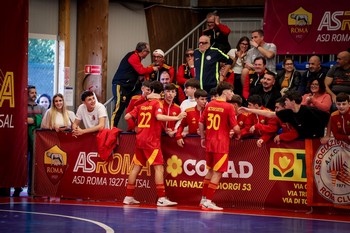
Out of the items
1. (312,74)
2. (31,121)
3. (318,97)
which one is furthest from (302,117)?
(31,121)

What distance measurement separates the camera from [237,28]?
2339 cm

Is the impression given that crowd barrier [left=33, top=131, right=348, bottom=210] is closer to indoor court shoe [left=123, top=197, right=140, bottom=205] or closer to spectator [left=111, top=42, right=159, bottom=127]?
indoor court shoe [left=123, top=197, right=140, bottom=205]

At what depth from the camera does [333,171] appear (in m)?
15.3

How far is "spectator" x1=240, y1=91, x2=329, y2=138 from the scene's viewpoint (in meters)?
15.3

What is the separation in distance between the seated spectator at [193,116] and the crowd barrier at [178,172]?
0.19 metres

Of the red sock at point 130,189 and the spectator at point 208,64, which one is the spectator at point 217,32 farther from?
the red sock at point 130,189

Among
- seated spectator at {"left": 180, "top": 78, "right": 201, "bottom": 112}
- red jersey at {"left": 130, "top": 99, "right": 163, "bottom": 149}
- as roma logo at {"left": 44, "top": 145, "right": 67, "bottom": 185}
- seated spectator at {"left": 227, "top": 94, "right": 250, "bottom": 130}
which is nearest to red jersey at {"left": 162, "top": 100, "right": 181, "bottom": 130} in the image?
red jersey at {"left": 130, "top": 99, "right": 163, "bottom": 149}

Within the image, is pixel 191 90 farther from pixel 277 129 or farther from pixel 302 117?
pixel 302 117

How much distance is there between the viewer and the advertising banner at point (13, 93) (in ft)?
56.8

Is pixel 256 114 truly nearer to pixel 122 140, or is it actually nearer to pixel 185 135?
pixel 185 135

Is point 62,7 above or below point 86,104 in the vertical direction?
above

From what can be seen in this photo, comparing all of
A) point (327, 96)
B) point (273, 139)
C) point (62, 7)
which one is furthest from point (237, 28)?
point (273, 139)

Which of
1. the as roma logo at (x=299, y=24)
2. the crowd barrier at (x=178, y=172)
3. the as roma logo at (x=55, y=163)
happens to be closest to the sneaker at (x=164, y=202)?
the crowd barrier at (x=178, y=172)

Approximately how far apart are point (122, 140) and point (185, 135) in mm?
1291
